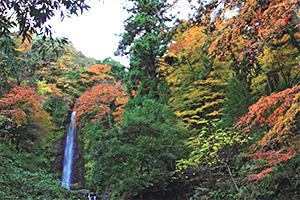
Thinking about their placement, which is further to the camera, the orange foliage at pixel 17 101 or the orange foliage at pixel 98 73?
the orange foliage at pixel 98 73

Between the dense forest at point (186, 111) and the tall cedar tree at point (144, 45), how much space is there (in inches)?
2.4

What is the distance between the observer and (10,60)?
30.8 ft

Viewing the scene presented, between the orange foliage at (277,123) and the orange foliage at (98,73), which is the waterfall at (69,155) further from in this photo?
the orange foliage at (277,123)

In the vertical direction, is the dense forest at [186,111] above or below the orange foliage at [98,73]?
below

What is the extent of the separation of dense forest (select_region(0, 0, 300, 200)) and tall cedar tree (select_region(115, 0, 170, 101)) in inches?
2.4

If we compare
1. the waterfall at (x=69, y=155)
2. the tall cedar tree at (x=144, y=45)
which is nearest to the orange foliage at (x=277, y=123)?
the tall cedar tree at (x=144, y=45)

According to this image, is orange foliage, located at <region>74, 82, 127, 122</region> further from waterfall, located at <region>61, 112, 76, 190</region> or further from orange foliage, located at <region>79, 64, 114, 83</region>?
waterfall, located at <region>61, 112, 76, 190</region>

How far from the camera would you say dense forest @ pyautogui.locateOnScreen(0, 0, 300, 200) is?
11.6 ft

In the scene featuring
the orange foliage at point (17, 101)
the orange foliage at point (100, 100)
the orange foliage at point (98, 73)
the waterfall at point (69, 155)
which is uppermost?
the orange foliage at point (98, 73)

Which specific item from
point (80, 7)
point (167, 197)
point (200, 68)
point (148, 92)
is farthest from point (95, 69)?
point (80, 7)

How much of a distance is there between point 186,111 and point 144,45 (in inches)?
175

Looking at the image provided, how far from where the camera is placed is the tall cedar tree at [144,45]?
11.7m

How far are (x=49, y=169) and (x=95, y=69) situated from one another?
8126 mm

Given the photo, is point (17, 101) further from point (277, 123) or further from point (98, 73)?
point (277, 123)
